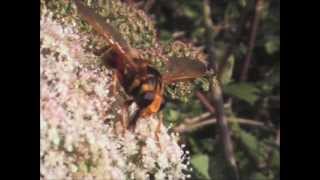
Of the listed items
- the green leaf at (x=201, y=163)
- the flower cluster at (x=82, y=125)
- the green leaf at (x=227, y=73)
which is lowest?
the green leaf at (x=201, y=163)

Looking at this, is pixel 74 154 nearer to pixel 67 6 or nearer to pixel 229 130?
pixel 67 6

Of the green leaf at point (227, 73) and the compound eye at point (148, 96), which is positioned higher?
the green leaf at point (227, 73)

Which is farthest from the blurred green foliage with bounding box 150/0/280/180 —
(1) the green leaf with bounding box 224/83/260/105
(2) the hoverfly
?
(2) the hoverfly

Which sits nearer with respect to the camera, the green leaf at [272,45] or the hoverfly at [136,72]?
the hoverfly at [136,72]

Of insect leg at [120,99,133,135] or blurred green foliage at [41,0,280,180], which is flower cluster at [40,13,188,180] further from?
blurred green foliage at [41,0,280,180]

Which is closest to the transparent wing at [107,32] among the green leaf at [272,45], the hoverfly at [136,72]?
the hoverfly at [136,72]

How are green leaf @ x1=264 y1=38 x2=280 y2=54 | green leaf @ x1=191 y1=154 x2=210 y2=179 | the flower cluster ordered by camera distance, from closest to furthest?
1. the flower cluster
2. green leaf @ x1=191 y1=154 x2=210 y2=179
3. green leaf @ x1=264 y1=38 x2=280 y2=54

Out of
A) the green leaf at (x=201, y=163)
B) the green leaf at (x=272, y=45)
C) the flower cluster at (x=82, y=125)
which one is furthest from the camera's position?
the green leaf at (x=272, y=45)

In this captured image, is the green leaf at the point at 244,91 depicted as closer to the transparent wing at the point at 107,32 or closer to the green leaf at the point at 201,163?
the green leaf at the point at 201,163
